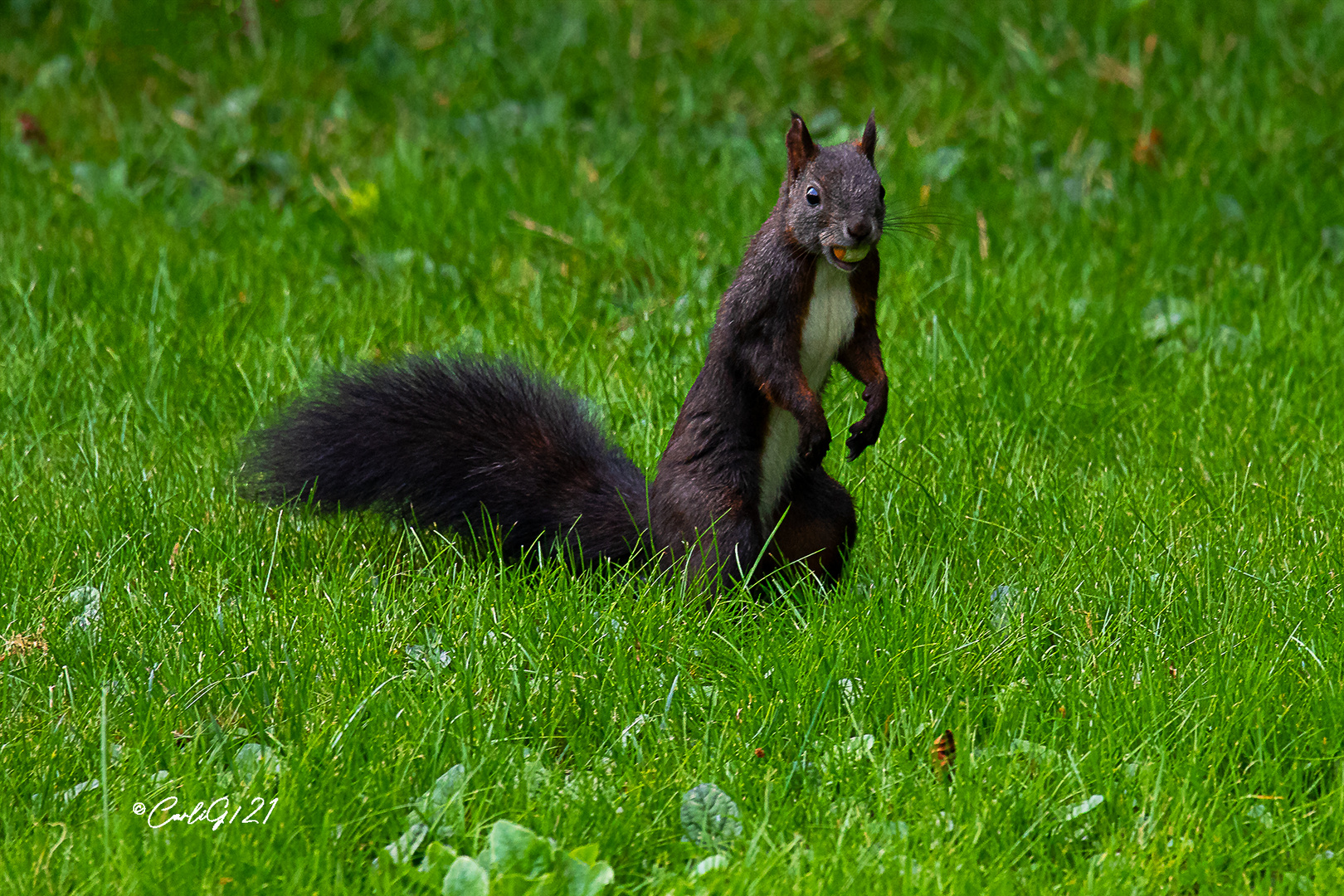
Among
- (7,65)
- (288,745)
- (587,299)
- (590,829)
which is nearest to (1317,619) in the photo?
(590,829)

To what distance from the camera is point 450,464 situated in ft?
8.72

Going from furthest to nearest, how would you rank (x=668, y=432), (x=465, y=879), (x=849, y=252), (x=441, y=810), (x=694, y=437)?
1. (x=668, y=432)
2. (x=694, y=437)
3. (x=849, y=252)
4. (x=441, y=810)
5. (x=465, y=879)

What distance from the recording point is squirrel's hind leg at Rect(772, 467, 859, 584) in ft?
8.30

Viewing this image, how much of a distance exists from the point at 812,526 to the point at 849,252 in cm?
52

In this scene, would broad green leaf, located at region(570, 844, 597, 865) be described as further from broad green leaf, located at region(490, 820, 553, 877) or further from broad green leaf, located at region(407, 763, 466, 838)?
broad green leaf, located at region(407, 763, 466, 838)

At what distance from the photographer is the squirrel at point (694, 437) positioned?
2.35 metres

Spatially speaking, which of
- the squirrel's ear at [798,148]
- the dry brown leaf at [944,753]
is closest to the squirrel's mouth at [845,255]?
the squirrel's ear at [798,148]

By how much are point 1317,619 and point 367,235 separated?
296 centimetres

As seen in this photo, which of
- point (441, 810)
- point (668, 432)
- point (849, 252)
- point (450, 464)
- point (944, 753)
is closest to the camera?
point (441, 810)

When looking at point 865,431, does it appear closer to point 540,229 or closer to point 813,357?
point 813,357

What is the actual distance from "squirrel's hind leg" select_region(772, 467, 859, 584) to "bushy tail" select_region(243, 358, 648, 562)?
0.25 meters

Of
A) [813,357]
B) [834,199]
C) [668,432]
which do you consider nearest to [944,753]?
[813,357]

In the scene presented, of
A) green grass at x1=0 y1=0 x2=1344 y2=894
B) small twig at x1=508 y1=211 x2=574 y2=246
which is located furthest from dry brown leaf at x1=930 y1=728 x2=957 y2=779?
small twig at x1=508 y1=211 x2=574 y2=246

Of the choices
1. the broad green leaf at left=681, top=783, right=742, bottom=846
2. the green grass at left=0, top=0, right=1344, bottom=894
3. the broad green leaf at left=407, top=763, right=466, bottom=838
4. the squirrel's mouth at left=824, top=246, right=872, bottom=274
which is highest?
the squirrel's mouth at left=824, top=246, right=872, bottom=274
